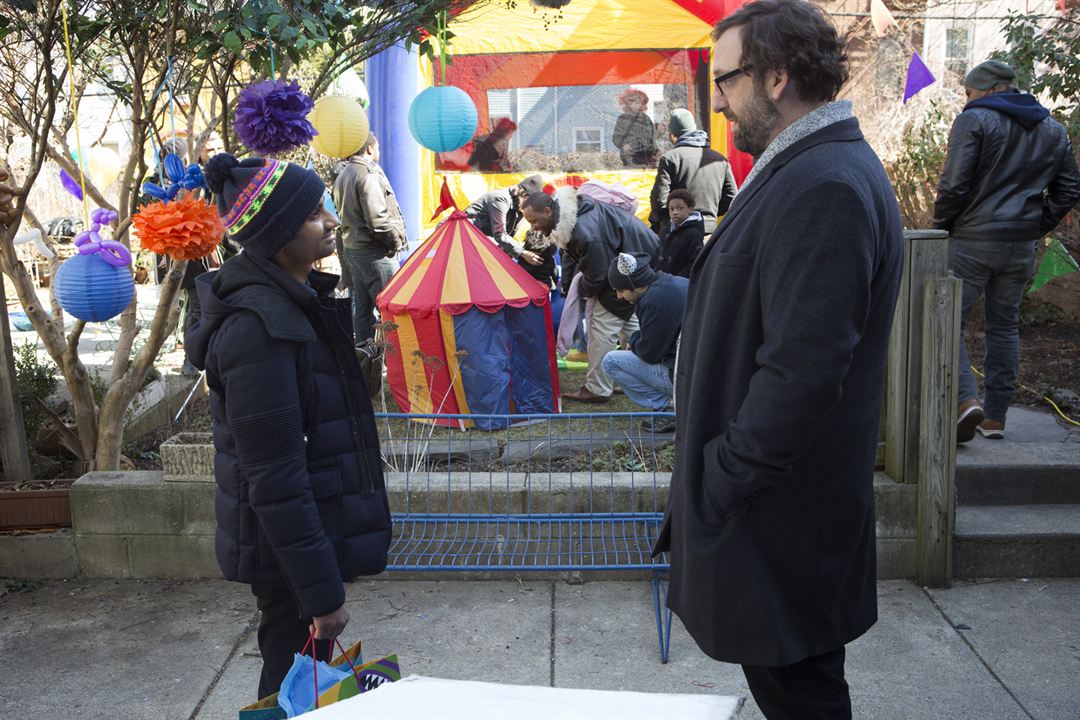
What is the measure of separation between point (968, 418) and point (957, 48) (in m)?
10.6

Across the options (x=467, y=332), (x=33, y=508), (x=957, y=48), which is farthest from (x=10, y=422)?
(x=957, y=48)

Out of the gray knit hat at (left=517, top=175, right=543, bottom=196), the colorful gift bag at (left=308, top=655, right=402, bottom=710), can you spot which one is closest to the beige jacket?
the gray knit hat at (left=517, top=175, right=543, bottom=196)

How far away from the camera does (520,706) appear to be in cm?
156

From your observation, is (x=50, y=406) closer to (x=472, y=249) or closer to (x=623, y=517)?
(x=472, y=249)

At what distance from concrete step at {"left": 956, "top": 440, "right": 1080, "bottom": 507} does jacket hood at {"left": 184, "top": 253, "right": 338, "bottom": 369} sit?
3457mm

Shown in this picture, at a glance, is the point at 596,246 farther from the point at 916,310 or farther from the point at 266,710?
the point at 266,710

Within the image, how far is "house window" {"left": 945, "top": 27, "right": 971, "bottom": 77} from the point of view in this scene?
524 inches

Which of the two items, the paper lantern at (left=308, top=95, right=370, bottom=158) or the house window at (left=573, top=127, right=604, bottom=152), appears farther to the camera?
the house window at (left=573, top=127, right=604, bottom=152)

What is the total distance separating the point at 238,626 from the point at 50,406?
2374 millimetres

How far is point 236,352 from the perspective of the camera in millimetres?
2266

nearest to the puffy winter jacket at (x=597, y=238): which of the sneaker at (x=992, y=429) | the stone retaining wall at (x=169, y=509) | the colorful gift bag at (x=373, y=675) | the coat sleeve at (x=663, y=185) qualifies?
the coat sleeve at (x=663, y=185)

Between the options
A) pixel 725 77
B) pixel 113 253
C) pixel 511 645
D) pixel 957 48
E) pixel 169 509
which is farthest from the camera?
pixel 957 48

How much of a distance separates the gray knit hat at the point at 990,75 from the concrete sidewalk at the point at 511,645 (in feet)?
8.66

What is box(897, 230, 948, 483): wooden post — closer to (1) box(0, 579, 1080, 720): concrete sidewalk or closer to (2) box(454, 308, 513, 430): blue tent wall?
(1) box(0, 579, 1080, 720): concrete sidewalk
